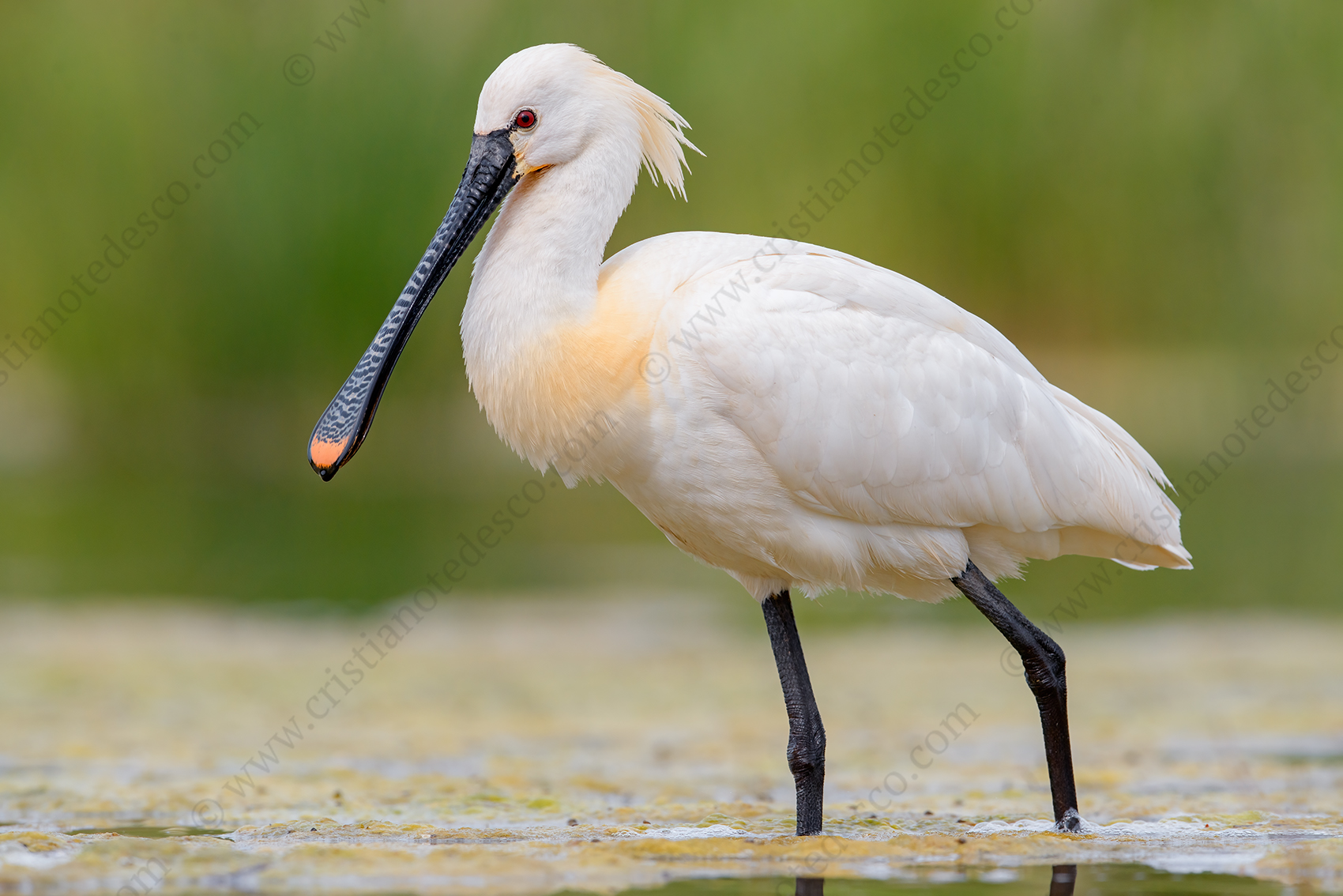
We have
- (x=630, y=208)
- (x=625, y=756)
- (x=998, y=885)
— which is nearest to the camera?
(x=998, y=885)

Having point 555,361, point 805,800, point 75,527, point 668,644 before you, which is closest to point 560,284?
point 555,361

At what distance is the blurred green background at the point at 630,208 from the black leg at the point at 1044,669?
1060 centimetres

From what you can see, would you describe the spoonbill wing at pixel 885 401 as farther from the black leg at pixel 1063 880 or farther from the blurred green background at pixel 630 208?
the blurred green background at pixel 630 208

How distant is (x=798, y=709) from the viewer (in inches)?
212

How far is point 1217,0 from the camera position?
18.7m

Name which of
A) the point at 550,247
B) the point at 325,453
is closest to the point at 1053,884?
the point at 550,247

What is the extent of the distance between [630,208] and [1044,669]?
12.4m

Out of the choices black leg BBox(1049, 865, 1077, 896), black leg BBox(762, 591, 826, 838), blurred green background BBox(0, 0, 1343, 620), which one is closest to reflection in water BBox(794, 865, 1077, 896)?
black leg BBox(1049, 865, 1077, 896)

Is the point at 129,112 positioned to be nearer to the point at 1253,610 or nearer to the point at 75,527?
the point at 75,527

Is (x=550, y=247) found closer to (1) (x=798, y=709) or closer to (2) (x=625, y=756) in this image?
(1) (x=798, y=709)

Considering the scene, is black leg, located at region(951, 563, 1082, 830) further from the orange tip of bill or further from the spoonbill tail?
the orange tip of bill

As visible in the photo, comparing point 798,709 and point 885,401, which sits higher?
point 885,401

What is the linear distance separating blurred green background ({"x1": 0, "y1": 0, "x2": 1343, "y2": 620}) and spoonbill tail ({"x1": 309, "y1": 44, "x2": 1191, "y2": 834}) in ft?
34.0

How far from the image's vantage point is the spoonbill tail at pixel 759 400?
16.3ft
